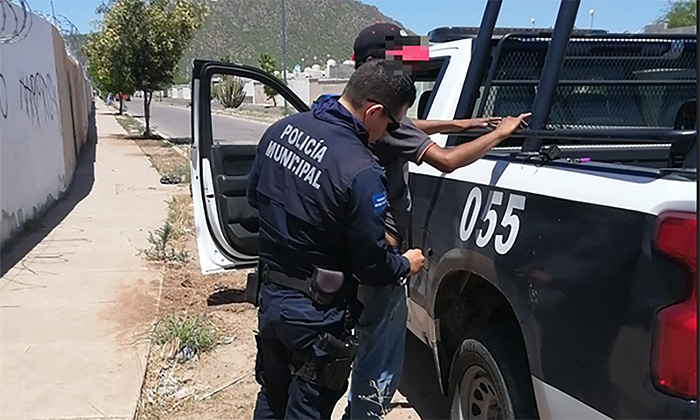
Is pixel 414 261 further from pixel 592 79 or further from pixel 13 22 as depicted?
pixel 13 22

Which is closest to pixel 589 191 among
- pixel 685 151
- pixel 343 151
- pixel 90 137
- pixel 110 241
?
pixel 685 151

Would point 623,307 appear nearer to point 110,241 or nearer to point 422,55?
point 422,55

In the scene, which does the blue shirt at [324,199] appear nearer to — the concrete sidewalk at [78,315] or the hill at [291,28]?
the concrete sidewalk at [78,315]

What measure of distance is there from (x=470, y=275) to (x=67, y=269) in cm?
495

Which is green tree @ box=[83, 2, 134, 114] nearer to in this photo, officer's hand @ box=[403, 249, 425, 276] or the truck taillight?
officer's hand @ box=[403, 249, 425, 276]

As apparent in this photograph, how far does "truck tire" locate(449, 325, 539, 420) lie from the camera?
94.7 inches

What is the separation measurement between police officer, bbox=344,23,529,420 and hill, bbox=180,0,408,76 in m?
137

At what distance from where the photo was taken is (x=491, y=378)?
8.30 feet

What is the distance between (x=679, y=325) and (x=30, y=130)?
8565 mm

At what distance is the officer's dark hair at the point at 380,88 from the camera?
2.34 metres

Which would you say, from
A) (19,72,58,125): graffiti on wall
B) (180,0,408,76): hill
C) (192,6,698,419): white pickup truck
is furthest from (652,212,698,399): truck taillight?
(180,0,408,76): hill

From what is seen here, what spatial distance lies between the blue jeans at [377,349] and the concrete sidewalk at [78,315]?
1.59 m

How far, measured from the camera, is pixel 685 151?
6.86 feet

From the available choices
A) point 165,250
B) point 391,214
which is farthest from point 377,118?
point 165,250
